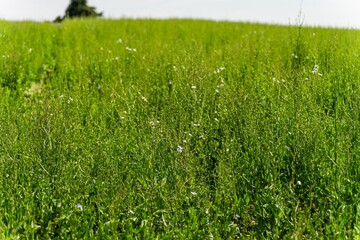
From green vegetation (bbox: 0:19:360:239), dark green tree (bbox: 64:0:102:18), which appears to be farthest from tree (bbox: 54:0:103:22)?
green vegetation (bbox: 0:19:360:239)

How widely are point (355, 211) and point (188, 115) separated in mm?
1669

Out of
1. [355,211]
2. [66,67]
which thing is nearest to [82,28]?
[66,67]

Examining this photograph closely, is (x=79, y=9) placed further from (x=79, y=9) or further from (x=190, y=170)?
(x=190, y=170)

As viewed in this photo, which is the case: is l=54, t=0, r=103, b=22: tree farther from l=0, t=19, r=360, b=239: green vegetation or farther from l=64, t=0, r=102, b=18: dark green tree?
l=0, t=19, r=360, b=239: green vegetation

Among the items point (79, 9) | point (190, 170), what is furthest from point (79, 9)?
point (190, 170)

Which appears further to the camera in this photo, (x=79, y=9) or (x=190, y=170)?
(x=79, y=9)

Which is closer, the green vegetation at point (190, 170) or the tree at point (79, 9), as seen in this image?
the green vegetation at point (190, 170)

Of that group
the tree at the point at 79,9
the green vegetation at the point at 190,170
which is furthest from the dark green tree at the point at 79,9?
the green vegetation at the point at 190,170

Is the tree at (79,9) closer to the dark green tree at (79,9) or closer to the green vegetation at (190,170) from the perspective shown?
the dark green tree at (79,9)

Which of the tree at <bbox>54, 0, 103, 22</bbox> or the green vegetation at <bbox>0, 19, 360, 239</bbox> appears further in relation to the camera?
the tree at <bbox>54, 0, 103, 22</bbox>

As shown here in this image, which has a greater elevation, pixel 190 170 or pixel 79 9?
pixel 79 9

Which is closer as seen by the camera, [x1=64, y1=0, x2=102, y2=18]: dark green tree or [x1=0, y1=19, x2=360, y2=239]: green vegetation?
[x1=0, y1=19, x2=360, y2=239]: green vegetation

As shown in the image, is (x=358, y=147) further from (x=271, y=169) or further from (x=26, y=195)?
(x=26, y=195)

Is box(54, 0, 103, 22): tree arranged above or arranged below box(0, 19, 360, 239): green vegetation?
above
